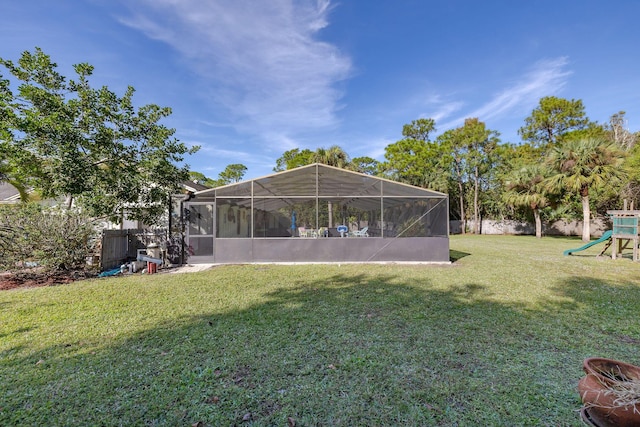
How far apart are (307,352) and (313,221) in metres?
6.67

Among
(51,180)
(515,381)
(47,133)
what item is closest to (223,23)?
(47,133)

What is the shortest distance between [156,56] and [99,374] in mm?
11182

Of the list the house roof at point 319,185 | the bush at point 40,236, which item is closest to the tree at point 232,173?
the house roof at point 319,185

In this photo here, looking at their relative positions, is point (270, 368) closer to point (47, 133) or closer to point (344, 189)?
point (344, 189)

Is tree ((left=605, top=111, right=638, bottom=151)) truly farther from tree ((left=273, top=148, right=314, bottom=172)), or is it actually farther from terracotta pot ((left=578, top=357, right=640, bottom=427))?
terracotta pot ((left=578, top=357, right=640, bottom=427))

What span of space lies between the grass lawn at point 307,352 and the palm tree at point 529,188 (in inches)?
633


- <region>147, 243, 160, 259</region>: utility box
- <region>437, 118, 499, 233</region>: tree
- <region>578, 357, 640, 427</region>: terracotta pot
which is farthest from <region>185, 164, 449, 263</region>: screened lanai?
<region>437, 118, 499, 233</region>: tree

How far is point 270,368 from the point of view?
2.95 m

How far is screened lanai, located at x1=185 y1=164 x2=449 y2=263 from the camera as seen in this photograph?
9.64m

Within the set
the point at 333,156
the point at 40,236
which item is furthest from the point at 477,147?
the point at 40,236

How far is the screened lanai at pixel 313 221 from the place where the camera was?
31.6 ft

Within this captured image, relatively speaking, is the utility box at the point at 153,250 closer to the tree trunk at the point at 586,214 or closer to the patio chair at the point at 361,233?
the patio chair at the point at 361,233

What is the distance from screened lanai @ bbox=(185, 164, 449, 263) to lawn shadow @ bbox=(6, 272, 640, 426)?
4.92m

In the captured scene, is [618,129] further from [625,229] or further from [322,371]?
[322,371]
